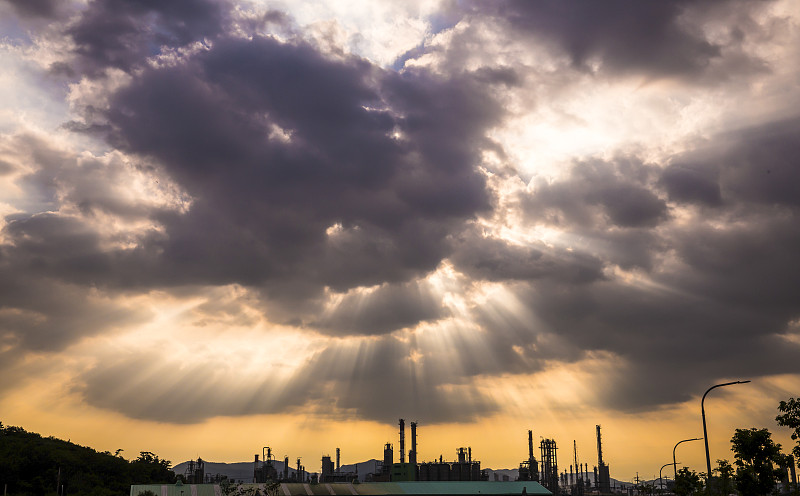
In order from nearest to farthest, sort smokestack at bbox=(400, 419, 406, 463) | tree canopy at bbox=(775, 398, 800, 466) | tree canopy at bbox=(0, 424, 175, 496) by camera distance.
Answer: tree canopy at bbox=(775, 398, 800, 466)
tree canopy at bbox=(0, 424, 175, 496)
smokestack at bbox=(400, 419, 406, 463)

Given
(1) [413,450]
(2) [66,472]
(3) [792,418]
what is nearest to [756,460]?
(3) [792,418]

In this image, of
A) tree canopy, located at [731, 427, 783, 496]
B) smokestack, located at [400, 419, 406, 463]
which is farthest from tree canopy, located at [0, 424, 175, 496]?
tree canopy, located at [731, 427, 783, 496]

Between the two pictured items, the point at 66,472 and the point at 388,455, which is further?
the point at 388,455

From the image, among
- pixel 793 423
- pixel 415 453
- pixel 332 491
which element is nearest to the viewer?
pixel 793 423

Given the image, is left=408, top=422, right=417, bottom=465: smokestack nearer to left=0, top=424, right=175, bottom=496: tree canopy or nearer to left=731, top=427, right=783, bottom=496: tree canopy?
left=0, top=424, right=175, bottom=496: tree canopy

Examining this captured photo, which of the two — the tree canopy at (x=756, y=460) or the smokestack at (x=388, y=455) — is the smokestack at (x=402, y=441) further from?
the tree canopy at (x=756, y=460)

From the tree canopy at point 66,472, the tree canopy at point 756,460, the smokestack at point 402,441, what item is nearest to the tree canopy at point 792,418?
the tree canopy at point 756,460

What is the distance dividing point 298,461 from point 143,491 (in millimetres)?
106130

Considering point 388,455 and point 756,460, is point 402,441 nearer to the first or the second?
point 388,455

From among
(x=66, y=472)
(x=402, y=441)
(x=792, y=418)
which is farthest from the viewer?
(x=402, y=441)

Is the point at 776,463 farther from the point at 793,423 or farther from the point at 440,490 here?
the point at 440,490

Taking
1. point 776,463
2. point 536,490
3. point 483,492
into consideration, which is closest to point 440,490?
point 483,492

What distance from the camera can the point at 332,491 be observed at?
354 feet

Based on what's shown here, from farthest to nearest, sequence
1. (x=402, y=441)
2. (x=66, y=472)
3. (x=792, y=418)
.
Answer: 1. (x=402, y=441)
2. (x=66, y=472)
3. (x=792, y=418)
